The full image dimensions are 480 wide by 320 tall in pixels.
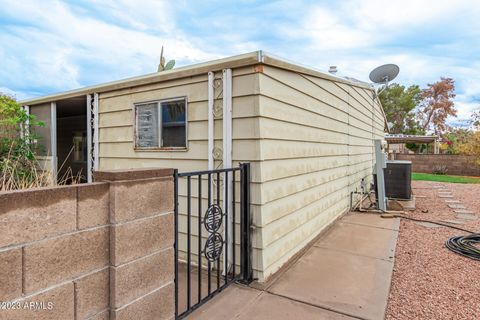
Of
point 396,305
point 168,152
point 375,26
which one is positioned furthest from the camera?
point 375,26

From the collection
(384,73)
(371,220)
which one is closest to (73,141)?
(371,220)

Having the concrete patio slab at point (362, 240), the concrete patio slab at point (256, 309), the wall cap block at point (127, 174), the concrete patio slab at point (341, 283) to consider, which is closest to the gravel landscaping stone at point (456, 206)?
the concrete patio slab at point (362, 240)

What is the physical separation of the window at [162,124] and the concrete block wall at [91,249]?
1.58m

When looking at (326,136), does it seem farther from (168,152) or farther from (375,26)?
(375,26)

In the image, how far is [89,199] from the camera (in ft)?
4.84

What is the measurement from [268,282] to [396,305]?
116 cm

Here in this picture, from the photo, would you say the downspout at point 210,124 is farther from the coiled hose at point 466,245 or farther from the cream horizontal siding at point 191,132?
the coiled hose at point 466,245

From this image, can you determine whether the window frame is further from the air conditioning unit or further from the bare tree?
the bare tree

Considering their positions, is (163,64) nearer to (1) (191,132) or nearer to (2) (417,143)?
(1) (191,132)

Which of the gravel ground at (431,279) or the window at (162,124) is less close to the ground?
the window at (162,124)

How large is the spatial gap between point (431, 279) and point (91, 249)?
329 centimetres

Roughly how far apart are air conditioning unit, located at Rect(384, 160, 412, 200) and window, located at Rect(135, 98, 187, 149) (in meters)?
5.74

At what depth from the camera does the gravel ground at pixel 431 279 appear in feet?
7.80

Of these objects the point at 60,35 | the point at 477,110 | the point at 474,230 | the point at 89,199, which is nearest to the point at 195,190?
the point at 89,199
